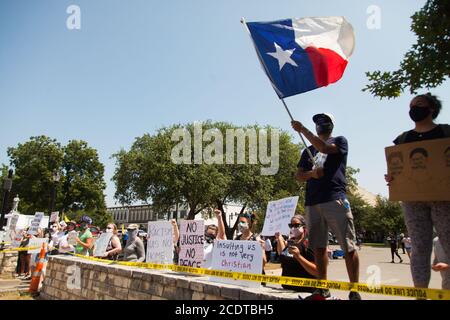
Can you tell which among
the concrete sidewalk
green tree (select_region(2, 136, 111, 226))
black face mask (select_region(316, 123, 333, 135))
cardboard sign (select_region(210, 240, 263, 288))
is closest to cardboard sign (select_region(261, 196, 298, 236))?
the concrete sidewalk

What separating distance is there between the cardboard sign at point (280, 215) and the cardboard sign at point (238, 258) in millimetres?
2630

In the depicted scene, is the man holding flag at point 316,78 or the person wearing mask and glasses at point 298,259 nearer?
the man holding flag at point 316,78

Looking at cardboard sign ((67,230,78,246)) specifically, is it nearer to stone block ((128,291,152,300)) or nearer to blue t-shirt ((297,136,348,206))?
stone block ((128,291,152,300))

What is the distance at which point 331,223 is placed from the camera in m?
3.62

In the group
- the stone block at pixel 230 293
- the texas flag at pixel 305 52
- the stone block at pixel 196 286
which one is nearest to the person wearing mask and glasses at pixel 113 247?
the stone block at pixel 196 286

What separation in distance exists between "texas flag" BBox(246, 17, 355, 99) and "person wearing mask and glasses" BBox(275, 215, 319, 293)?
200 centimetres

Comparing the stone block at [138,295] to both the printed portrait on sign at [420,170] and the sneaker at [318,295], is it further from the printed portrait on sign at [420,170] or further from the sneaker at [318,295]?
the printed portrait on sign at [420,170]

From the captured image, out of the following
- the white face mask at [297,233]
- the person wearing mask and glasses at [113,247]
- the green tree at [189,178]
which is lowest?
the person wearing mask and glasses at [113,247]

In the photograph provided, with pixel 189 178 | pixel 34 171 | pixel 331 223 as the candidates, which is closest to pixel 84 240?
pixel 331 223

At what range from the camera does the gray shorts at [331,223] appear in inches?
139

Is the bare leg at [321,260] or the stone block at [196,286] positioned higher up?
the bare leg at [321,260]

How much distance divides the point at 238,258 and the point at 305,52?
3.00 m
